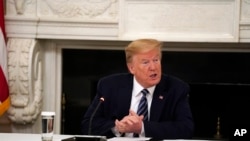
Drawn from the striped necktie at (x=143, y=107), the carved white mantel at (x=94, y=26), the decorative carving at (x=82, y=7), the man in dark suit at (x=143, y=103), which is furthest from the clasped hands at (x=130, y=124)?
the decorative carving at (x=82, y=7)

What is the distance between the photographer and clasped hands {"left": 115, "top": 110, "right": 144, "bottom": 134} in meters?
2.00

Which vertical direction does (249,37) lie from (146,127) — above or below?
above

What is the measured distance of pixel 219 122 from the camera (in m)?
3.71

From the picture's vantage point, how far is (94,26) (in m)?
3.54

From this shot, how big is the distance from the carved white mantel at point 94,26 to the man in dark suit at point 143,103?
49.1 inches

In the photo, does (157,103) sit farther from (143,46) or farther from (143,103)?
(143,46)

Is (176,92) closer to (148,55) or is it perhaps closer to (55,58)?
(148,55)

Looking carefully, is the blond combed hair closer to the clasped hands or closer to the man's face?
the man's face

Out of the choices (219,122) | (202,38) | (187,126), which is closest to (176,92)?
(187,126)

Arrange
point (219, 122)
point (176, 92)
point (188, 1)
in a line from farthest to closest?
point (219, 122), point (188, 1), point (176, 92)

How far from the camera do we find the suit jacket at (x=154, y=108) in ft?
7.02

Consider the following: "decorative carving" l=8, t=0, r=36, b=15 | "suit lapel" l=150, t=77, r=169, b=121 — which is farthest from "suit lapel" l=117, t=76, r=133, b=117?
"decorative carving" l=8, t=0, r=36, b=15

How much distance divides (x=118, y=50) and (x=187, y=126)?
68.2 inches

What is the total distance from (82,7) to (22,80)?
717mm
